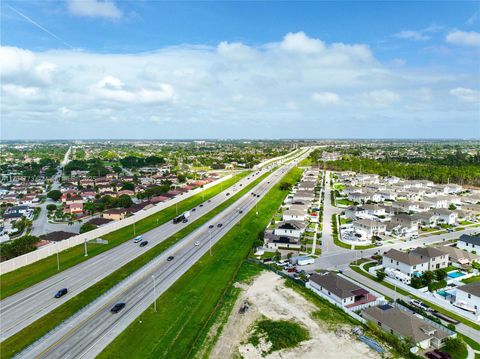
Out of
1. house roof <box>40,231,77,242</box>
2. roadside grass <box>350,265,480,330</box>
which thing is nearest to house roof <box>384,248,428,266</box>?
roadside grass <box>350,265,480,330</box>

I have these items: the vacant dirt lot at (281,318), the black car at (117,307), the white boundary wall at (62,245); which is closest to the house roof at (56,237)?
the white boundary wall at (62,245)

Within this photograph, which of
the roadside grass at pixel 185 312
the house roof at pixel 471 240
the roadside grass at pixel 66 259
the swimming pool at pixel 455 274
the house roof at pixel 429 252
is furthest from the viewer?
the house roof at pixel 471 240

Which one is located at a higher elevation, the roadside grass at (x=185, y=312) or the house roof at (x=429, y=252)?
the house roof at (x=429, y=252)

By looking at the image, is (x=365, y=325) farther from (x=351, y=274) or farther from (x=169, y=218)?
(x=169, y=218)

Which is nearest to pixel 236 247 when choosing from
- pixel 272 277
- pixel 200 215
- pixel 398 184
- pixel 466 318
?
pixel 272 277

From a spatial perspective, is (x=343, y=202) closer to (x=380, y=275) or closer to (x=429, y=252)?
(x=429, y=252)

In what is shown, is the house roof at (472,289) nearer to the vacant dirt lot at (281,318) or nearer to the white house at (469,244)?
the vacant dirt lot at (281,318)
